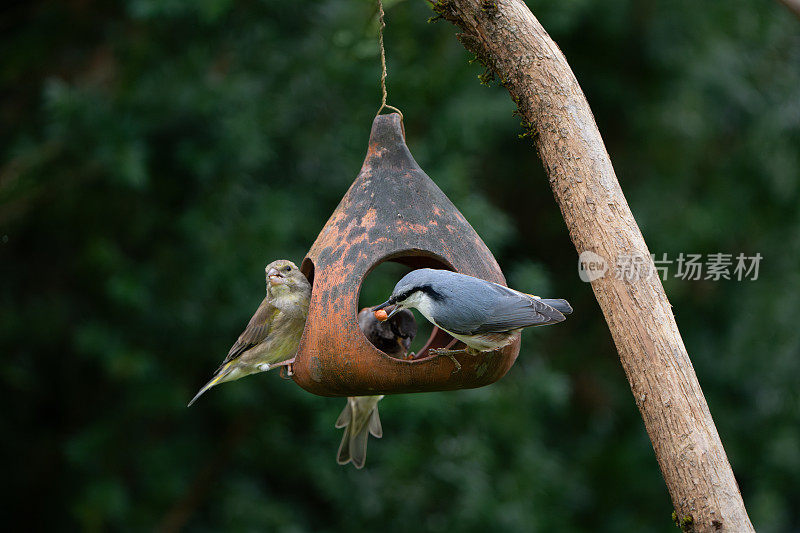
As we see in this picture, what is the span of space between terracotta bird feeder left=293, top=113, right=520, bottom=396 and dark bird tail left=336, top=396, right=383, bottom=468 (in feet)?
2.27

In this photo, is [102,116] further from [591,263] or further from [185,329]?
[591,263]

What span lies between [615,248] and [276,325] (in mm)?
1393

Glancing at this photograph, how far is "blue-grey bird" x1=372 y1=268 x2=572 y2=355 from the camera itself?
269cm

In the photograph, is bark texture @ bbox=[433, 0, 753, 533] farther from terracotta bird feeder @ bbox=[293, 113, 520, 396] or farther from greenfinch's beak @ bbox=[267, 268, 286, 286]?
greenfinch's beak @ bbox=[267, 268, 286, 286]

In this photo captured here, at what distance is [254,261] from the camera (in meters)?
4.71

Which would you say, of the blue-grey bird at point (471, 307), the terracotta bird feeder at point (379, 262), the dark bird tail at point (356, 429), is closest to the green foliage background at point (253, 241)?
the dark bird tail at point (356, 429)

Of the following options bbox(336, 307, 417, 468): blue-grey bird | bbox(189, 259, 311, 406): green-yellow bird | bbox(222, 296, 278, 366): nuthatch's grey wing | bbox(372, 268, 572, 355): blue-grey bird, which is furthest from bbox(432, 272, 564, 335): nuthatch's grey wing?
bbox(222, 296, 278, 366): nuthatch's grey wing

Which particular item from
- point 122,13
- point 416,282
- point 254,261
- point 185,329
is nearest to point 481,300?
point 416,282

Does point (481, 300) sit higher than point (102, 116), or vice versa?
point (481, 300)

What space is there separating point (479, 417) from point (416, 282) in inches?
97.6

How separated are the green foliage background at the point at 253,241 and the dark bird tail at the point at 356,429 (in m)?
1.05

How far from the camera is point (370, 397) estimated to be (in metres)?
3.45

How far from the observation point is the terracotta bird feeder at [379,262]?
2766 mm

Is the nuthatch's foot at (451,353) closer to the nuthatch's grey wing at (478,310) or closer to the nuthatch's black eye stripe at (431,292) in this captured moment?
the nuthatch's grey wing at (478,310)
